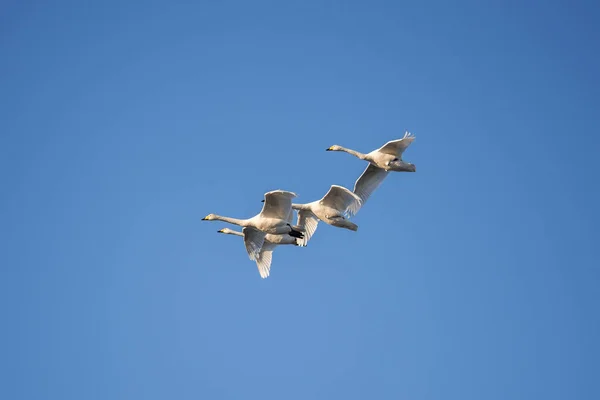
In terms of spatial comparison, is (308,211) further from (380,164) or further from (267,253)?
(380,164)

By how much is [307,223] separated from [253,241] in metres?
4.15

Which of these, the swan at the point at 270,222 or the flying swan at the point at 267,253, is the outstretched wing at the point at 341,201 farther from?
the flying swan at the point at 267,253

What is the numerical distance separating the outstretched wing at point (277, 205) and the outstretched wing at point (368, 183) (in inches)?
212

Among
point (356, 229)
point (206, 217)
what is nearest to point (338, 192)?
point (356, 229)

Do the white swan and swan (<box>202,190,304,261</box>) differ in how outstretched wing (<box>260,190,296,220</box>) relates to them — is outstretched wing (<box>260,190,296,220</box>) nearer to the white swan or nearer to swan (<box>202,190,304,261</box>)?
swan (<box>202,190,304,261</box>)

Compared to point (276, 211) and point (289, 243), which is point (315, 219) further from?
point (276, 211)

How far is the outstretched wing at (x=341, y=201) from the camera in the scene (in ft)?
180

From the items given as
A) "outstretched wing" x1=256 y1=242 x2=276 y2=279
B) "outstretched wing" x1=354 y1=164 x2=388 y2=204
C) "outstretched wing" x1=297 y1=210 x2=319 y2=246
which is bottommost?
"outstretched wing" x1=256 y1=242 x2=276 y2=279

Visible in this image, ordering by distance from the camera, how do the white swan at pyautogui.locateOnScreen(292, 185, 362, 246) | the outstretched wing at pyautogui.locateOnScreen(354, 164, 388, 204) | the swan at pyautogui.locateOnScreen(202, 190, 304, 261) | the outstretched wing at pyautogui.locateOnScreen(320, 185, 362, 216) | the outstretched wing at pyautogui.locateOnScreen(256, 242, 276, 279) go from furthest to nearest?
the outstretched wing at pyautogui.locateOnScreen(256, 242, 276, 279), the outstretched wing at pyautogui.locateOnScreen(354, 164, 388, 204), the white swan at pyautogui.locateOnScreen(292, 185, 362, 246), the outstretched wing at pyautogui.locateOnScreen(320, 185, 362, 216), the swan at pyautogui.locateOnScreen(202, 190, 304, 261)

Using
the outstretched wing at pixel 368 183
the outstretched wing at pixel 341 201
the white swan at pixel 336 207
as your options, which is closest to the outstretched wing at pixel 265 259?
the white swan at pixel 336 207

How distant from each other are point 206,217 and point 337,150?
7.06 meters

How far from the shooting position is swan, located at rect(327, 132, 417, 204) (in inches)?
2157

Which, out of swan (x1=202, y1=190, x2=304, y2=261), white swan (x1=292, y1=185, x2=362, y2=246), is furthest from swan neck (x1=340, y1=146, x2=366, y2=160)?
swan (x1=202, y1=190, x2=304, y2=261)

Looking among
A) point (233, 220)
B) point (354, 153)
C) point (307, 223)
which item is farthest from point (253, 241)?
point (354, 153)
